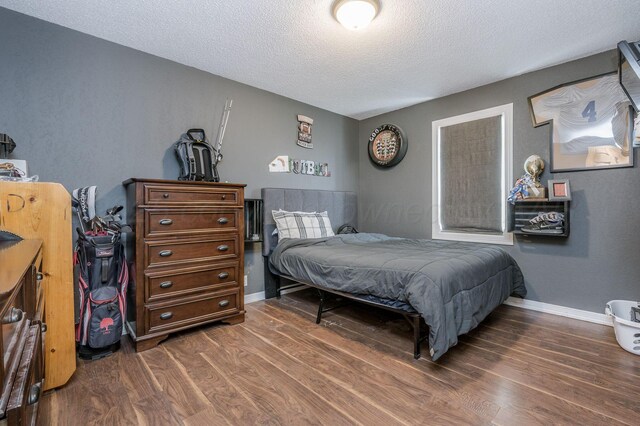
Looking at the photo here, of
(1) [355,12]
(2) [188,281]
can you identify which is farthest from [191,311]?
(1) [355,12]

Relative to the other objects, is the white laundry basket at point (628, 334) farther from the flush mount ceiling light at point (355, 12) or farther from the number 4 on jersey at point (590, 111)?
the flush mount ceiling light at point (355, 12)

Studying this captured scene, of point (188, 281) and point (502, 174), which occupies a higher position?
point (502, 174)

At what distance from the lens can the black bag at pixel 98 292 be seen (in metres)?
2.03

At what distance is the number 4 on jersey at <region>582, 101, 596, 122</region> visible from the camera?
2.70m

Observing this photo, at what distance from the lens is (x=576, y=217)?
9.22ft

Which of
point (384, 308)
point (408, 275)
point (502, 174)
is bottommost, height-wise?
point (384, 308)

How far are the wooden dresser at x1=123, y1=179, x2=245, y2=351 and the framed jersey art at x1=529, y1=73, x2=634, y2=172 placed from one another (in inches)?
123

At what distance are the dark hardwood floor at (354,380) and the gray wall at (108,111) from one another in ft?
4.19

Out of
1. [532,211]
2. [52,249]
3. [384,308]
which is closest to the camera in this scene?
[52,249]

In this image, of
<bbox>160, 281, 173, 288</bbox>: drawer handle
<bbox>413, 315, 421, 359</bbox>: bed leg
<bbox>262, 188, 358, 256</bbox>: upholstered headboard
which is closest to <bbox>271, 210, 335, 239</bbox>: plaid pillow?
<bbox>262, 188, 358, 256</bbox>: upholstered headboard

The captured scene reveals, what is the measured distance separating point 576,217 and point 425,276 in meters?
1.99

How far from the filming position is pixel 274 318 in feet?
9.31

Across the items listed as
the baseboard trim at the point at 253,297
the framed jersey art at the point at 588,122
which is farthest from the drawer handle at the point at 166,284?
the framed jersey art at the point at 588,122

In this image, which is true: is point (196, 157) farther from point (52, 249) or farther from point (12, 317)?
point (12, 317)
